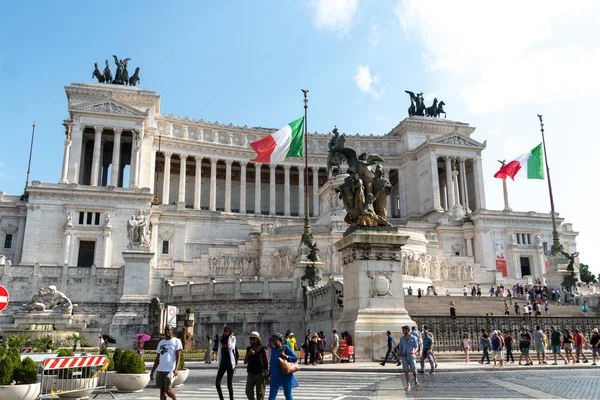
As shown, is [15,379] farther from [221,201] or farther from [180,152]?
Answer: [221,201]

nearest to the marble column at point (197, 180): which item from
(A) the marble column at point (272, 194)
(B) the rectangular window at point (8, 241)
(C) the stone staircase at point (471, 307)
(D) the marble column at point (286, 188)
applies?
(A) the marble column at point (272, 194)

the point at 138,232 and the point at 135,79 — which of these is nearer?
the point at 138,232

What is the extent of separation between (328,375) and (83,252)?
166 feet

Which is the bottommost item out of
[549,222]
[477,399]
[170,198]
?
[477,399]

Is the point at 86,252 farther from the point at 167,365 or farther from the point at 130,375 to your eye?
the point at 167,365

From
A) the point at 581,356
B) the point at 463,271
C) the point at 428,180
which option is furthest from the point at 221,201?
the point at 581,356

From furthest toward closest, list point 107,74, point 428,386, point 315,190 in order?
point 315,190
point 107,74
point 428,386

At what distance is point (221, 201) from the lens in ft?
318

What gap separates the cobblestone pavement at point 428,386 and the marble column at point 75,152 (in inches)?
2471

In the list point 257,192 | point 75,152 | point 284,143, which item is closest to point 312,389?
point 284,143

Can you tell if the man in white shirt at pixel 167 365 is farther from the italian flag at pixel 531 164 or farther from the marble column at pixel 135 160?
the marble column at pixel 135 160

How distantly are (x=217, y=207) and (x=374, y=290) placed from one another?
258 feet

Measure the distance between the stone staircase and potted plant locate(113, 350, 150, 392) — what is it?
75.6 feet

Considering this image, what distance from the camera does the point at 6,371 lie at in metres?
11.5
